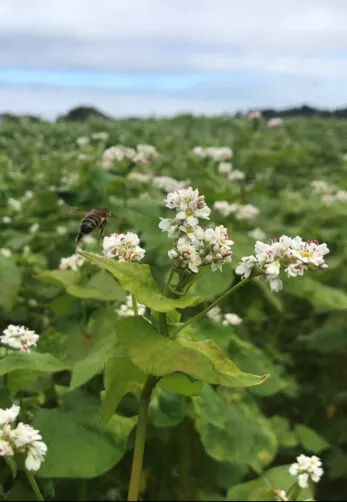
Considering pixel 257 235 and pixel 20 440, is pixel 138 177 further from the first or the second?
pixel 20 440

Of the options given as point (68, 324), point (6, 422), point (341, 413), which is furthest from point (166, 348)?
point (341, 413)

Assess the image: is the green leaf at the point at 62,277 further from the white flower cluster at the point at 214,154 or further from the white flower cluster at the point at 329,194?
the white flower cluster at the point at 329,194

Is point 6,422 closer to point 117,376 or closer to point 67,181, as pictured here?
point 117,376

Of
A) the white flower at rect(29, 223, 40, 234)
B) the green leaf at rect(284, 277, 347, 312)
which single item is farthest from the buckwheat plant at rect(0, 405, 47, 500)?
the white flower at rect(29, 223, 40, 234)

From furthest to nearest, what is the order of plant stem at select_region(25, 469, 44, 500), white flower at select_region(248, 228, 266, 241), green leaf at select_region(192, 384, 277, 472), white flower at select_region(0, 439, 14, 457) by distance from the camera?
1. white flower at select_region(248, 228, 266, 241)
2. green leaf at select_region(192, 384, 277, 472)
3. plant stem at select_region(25, 469, 44, 500)
4. white flower at select_region(0, 439, 14, 457)

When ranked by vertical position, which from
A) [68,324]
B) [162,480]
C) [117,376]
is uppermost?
[117,376]

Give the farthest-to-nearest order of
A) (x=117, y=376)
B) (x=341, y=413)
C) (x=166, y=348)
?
1. (x=341, y=413)
2. (x=117, y=376)
3. (x=166, y=348)

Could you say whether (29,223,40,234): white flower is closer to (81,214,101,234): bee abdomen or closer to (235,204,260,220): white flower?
(235,204,260,220): white flower
